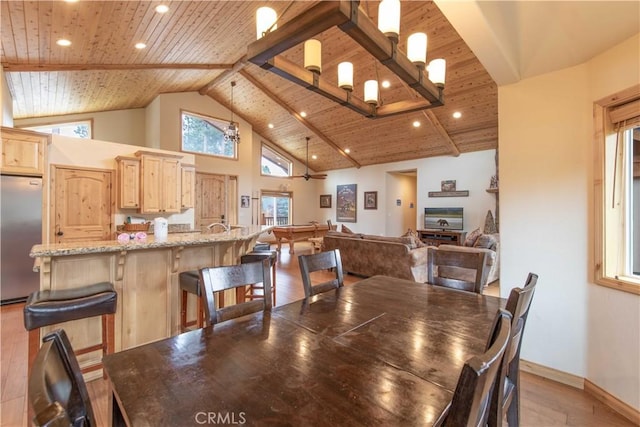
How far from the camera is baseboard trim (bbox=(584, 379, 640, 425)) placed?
1832 mm

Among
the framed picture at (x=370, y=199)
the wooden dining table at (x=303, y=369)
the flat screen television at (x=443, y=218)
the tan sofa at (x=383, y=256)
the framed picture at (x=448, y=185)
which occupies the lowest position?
the tan sofa at (x=383, y=256)

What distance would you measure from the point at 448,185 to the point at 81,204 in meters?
8.24

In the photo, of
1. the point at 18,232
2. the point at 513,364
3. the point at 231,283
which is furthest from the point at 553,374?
the point at 18,232

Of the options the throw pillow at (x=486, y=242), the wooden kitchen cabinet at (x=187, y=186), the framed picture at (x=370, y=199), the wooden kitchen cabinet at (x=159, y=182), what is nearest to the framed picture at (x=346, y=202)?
the framed picture at (x=370, y=199)

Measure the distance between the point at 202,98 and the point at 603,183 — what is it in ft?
26.9

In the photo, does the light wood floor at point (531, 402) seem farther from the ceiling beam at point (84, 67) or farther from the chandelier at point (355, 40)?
the ceiling beam at point (84, 67)

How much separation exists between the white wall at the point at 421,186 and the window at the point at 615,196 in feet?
18.3

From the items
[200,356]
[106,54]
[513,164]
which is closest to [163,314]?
[200,356]

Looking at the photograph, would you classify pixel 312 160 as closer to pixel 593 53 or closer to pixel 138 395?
pixel 593 53

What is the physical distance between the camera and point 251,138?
29.4ft

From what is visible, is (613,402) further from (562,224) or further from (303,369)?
(303,369)

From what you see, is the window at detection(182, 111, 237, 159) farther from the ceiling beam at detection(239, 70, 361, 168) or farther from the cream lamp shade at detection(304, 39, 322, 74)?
the cream lamp shade at detection(304, 39, 322, 74)

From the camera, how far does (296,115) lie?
25.6ft

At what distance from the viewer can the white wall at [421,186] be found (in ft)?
24.5
